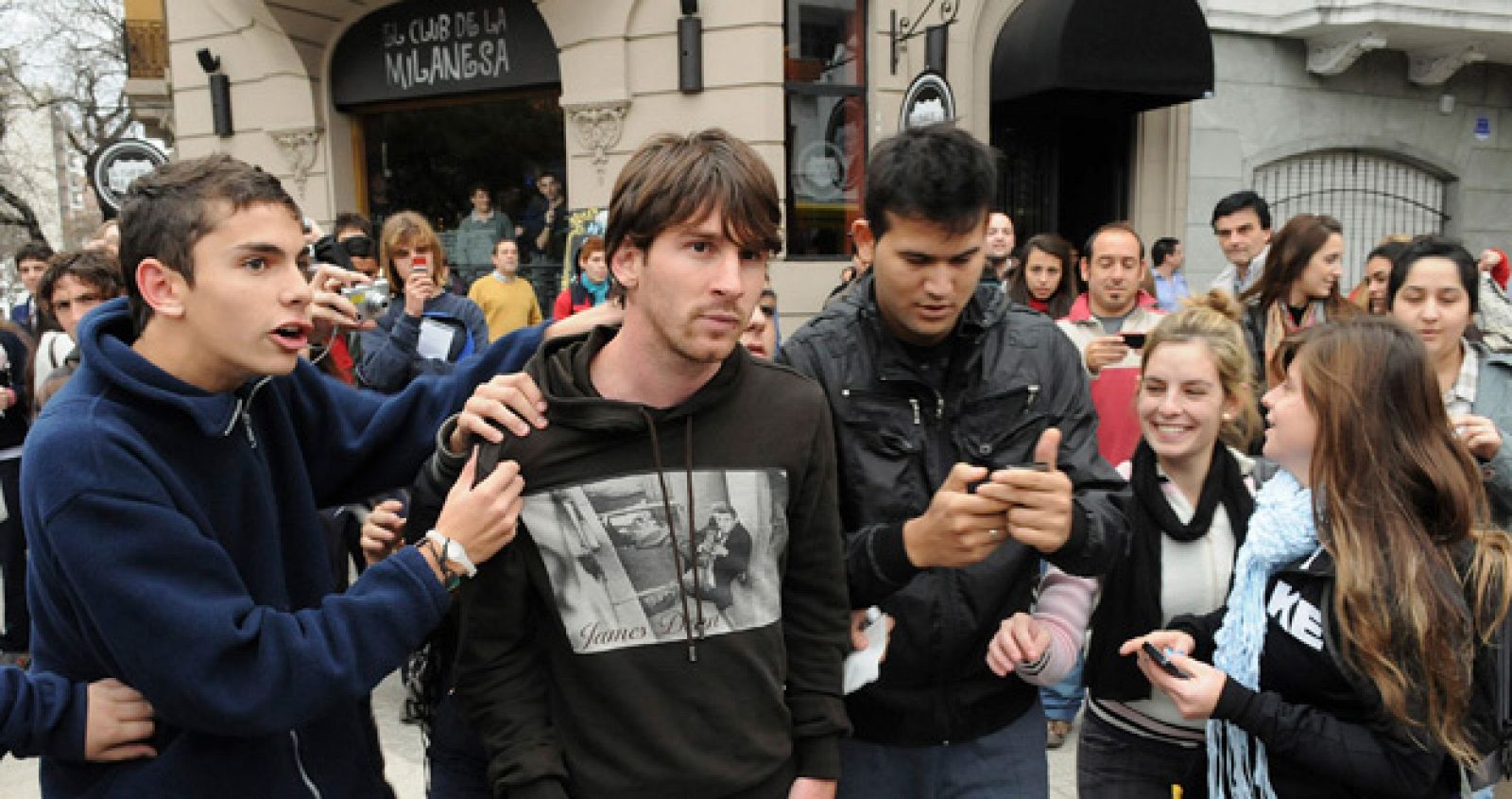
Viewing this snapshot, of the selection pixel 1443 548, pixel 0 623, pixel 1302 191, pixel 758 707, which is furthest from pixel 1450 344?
pixel 1302 191

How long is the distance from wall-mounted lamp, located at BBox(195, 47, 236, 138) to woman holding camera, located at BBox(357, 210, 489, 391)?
8.06 metres

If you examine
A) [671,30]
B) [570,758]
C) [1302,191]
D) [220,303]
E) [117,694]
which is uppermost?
[671,30]

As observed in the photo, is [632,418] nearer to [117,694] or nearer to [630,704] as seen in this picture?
[630,704]

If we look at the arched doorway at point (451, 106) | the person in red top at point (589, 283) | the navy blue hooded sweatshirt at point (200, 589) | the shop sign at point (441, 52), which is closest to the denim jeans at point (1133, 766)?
the navy blue hooded sweatshirt at point (200, 589)

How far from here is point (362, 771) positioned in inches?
80.2

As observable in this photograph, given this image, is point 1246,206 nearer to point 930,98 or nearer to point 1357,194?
point 930,98

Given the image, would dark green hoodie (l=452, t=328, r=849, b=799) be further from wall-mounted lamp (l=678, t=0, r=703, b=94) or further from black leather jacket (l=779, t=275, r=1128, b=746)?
wall-mounted lamp (l=678, t=0, r=703, b=94)

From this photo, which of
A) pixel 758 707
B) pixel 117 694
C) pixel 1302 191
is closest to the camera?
pixel 117 694

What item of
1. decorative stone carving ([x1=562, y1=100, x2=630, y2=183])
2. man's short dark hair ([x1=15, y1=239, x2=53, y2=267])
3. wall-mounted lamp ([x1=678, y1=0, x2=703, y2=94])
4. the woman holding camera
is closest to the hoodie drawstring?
the woman holding camera

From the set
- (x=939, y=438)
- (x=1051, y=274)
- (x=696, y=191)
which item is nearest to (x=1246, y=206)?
(x=1051, y=274)

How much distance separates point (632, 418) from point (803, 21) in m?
9.00

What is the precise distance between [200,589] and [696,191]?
1041 mm

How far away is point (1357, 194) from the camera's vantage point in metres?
12.5

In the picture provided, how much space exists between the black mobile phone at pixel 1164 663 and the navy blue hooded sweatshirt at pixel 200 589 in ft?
4.85
